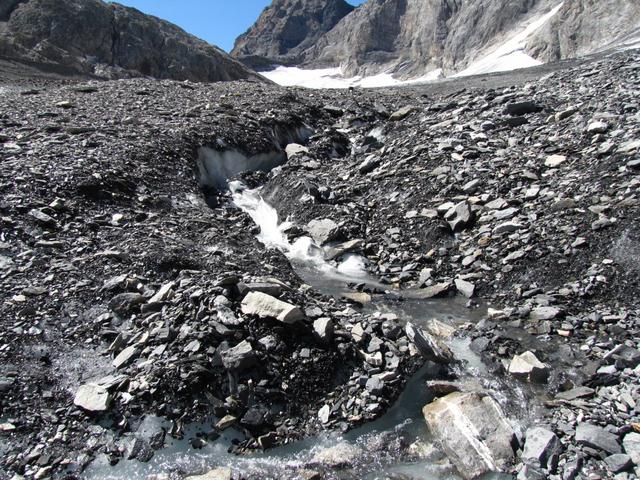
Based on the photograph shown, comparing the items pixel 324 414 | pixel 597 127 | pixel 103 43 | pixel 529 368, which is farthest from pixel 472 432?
pixel 103 43

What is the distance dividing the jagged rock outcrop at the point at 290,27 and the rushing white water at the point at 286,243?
169 m

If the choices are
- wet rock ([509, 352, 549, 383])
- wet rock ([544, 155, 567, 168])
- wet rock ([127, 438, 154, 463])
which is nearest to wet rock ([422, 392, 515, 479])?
wet rock ([509, 352, 549, 383])

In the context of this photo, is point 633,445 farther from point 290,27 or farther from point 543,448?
point 290,27

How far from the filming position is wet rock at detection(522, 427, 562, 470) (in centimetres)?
551

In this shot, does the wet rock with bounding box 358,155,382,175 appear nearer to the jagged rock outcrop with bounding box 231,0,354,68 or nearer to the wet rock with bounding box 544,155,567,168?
the wet rock with bounding box 544,155,567,168

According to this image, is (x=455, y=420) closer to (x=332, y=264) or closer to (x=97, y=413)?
(x=97, y=413)

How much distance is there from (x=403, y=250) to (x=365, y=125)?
31.1ft

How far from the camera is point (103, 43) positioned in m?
64.7

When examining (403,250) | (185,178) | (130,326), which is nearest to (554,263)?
(403,250)

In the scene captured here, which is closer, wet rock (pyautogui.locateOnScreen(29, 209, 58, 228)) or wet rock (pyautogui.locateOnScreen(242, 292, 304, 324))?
wet rock (pyautogui.locateOnScreen(242, 292, 304, 324))

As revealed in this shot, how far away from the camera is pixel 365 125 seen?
19.1 metres

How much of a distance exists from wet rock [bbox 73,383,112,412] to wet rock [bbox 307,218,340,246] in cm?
625

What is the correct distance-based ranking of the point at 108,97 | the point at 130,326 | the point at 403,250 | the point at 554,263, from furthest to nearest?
the point at 108,97, the point at 403,250, the point at 554,263, the point at 130,326

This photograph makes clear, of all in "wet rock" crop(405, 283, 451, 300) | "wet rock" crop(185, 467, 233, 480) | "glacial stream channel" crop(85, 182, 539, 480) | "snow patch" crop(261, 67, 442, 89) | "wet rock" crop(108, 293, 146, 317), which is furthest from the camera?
"snow patch" crop(261, 67, 442, 89)
